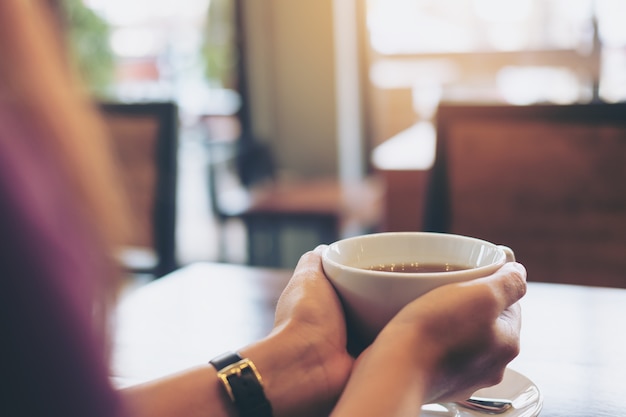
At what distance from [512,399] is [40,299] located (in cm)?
41

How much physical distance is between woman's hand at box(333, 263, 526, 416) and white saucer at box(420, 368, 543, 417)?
1.1 inches

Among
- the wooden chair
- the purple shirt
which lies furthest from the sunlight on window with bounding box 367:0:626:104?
the purple shirt

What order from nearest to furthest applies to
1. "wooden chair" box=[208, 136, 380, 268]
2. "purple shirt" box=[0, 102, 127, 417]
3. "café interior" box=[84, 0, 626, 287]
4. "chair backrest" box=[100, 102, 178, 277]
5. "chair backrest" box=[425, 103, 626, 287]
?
"purple shirt" box=[0, 102, 127, 417], "chair backrest" box=[425, 103, 626, 287], "chair backrest" box=[100, 102, 178, 277], "café interior" box=[84, 0, 626, 287], "wooden chair" box=[208, 136, 380, 268]

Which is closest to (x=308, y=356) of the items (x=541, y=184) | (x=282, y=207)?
(x=541, y=184)

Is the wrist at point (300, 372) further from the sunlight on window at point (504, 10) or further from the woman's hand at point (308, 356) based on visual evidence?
the sunlight on window at point (504, 10)

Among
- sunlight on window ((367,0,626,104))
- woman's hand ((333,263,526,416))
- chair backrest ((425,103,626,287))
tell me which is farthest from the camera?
sunlight on window ((367,0,626,104))

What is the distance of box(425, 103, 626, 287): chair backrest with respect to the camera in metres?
1.24

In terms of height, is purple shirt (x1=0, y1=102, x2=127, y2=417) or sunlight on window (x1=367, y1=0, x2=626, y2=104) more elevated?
sunlight on window (x1=367, y1=0, x2=626, y2=104)

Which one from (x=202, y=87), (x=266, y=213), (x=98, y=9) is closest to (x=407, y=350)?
(x=266, y=213)

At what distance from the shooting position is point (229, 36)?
3811 mm

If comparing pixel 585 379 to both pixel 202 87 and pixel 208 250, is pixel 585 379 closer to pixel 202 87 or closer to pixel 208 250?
pixel 208 250

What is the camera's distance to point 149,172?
5.36ft

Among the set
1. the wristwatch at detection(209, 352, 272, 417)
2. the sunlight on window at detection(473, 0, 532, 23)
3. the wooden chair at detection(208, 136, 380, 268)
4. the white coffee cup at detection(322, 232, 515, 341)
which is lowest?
the wooden chair at detection(208, 136, 380, 268)

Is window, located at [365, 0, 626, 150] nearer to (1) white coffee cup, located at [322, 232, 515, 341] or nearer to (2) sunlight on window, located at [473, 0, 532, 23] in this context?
(2) sunlight on window, located at [473, 0, 532, 23]
